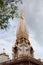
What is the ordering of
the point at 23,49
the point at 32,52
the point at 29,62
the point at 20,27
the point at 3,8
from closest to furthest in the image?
the point at 3,8
the point at 29,62
the point at 23,49
the point at 32,52
the point at 20,27

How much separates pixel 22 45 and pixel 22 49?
1906 mm

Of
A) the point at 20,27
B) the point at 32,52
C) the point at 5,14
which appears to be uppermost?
the point at 5,14

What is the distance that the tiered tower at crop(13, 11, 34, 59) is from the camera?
4413 cm

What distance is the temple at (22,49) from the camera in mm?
34219

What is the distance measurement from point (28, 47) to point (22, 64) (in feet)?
37.8

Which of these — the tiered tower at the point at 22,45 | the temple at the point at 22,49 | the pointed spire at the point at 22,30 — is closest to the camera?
the temple at the point at 22,49

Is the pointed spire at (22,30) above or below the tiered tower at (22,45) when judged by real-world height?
above

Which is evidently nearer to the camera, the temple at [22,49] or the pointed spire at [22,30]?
the temple at [22,49]

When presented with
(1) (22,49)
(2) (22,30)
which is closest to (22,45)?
(1) (22,49)

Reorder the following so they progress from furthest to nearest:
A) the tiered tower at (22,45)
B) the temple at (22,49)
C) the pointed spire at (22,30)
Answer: the pointed spire at (22,30) < the tiered tower at (22,45) < the temple at (22,49)

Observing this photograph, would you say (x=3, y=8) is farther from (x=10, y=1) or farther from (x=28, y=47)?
(x=28, y=47)

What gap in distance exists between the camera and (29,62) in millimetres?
33844

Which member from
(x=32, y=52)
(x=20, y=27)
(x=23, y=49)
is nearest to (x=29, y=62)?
(x=23, y=49)

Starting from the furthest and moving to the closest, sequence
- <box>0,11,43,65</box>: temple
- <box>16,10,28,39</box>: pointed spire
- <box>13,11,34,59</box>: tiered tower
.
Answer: <box>16,10,28,39</box>: pointed spire
<box>13,11,34,59</box>: tiered tower
<box>0,11,43,65</box>: temple
